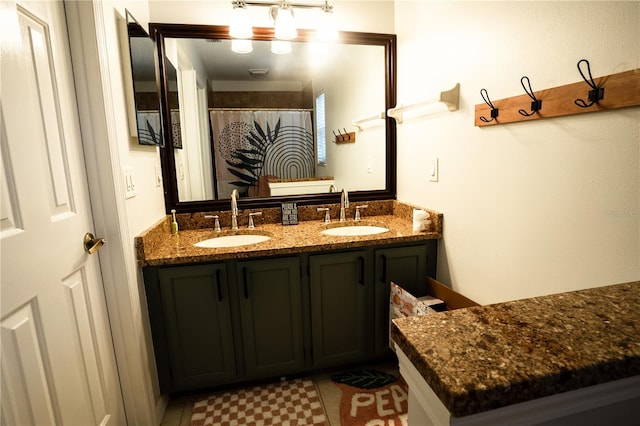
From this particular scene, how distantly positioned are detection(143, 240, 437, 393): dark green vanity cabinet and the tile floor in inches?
4.2

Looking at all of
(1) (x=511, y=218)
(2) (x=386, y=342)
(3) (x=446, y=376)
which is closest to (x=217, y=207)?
(2) (x=386, y=342)

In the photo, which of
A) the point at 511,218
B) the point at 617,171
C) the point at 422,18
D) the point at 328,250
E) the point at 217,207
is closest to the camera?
the point at 617,171

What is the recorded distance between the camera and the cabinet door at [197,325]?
1595 millimetres

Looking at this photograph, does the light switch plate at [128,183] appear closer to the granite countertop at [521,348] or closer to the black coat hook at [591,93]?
the granite countertop at [521,348]

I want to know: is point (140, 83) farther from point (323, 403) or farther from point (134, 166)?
point (323, 403)

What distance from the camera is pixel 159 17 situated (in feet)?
6.12

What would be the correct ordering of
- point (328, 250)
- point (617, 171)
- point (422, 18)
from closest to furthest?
point (617, 171) < point (328, 250) < point (422, 18)

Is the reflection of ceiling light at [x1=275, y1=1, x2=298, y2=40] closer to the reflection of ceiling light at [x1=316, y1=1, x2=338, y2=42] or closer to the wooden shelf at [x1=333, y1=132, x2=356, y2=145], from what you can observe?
the reflection of ceiling light at [x1=316, y1=1, x2=338, y2=42]

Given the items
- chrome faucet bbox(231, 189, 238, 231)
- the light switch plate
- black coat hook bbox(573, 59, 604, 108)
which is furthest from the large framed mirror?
black coat hook bbox(573, 59, 604, 108)

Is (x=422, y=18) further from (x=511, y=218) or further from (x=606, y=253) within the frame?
(x=606, y=253)

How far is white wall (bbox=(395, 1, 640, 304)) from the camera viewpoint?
938 millimetres

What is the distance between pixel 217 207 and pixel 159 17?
1126mm

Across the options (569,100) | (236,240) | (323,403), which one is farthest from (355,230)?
(569,100)

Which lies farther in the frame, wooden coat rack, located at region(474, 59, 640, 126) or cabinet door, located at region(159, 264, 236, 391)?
cabinet door, located at region(159, 264, 236, 391)
